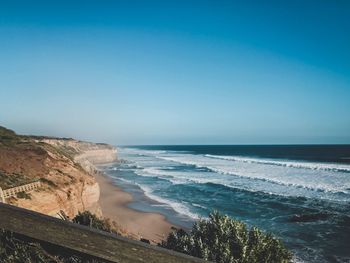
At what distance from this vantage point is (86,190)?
20.2 m

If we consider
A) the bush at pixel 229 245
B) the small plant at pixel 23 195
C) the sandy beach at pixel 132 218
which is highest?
the bush at pixel 229 245

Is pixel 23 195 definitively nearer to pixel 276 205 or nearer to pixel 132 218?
pixel 132 218

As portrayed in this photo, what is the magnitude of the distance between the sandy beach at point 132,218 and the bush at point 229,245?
1272 cm

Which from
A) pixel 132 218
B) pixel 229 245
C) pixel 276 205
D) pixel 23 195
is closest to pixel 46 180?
pixel 23 195

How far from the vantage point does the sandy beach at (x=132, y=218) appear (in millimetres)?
22406

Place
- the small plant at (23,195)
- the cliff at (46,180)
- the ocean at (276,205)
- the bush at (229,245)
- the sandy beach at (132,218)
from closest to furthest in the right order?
the bush at (229,245)
the small plant at (23,195)
the cliff at (46,180)
the ocean at (276,205)
the sandy beach at (132,218)

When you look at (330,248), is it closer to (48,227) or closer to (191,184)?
(48,227)

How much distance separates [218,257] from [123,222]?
864 inches

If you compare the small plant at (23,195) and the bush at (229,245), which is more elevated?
the bush at (229,245)

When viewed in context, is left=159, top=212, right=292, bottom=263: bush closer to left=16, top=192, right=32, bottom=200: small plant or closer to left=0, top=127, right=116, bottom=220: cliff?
left=0, top=127, right=116, bottom=220: cliff

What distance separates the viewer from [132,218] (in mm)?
26438

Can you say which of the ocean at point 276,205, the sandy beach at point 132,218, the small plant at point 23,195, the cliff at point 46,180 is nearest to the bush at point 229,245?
the cliff at point 46,180

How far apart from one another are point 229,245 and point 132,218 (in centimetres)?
2276

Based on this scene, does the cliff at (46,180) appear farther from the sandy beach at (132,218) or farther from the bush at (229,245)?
the bush at (229,245)
